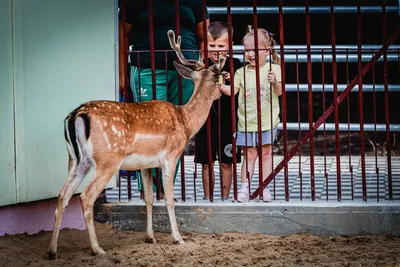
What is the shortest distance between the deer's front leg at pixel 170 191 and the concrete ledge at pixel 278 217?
1.54ft

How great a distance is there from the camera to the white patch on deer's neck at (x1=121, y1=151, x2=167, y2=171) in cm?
604

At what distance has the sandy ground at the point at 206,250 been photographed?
18.7 ft

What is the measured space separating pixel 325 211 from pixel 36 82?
2451mm

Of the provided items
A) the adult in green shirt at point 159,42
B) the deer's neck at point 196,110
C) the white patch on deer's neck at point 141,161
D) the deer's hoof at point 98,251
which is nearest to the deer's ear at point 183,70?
the deer's neck at point 196,110

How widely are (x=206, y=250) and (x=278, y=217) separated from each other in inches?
35.0

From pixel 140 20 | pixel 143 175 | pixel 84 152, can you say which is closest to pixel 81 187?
pixel 143 175

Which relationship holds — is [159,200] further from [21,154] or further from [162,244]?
[21,154]

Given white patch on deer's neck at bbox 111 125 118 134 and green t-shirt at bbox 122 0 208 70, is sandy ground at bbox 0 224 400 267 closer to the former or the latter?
white patch on deer's neck at bbox 111 125 118 134

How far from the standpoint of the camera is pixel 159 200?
23.0ft

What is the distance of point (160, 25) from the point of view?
289 inches

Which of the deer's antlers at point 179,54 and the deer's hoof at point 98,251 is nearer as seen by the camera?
the deer's hoof at point 98,251

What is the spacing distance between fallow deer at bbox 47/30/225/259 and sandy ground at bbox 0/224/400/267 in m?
0.17

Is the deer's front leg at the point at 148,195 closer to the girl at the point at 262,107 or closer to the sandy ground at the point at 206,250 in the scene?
the sandy ground at the point at 206,250

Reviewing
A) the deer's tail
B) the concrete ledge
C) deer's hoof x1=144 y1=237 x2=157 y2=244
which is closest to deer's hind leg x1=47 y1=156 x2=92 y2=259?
the deer's tail
